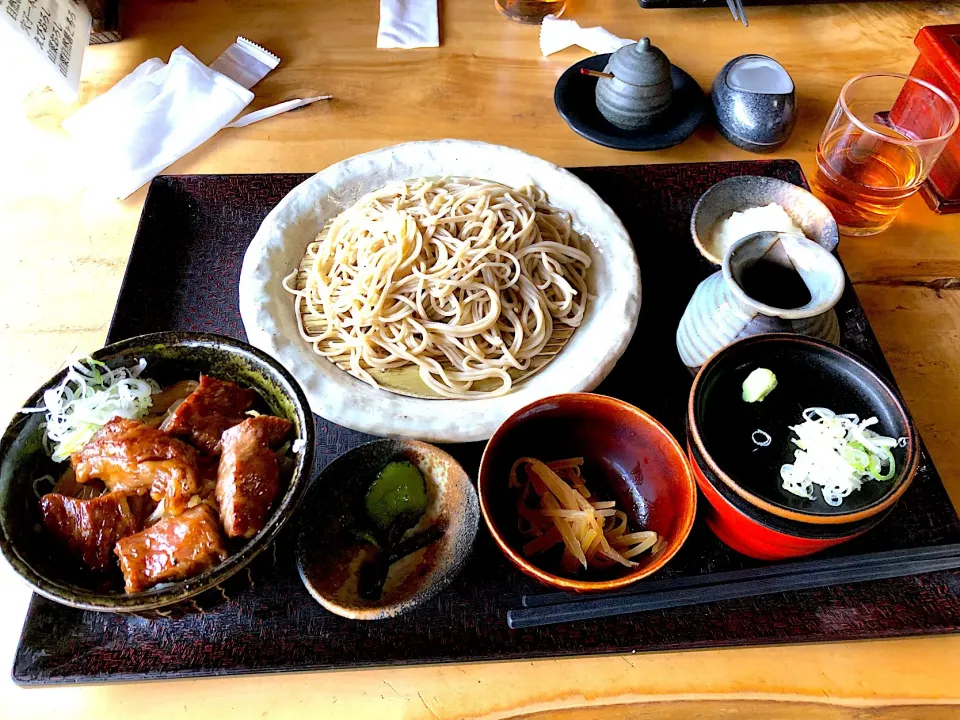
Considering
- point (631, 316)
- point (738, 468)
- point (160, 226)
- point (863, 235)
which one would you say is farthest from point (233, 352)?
point (863, 235)

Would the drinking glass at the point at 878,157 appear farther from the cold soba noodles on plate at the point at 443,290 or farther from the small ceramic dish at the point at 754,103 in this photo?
the cold soba noodles on plate at the point at 443,290

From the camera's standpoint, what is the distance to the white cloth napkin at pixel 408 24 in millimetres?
2949

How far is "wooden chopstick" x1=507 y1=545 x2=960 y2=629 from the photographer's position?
151 centimetres

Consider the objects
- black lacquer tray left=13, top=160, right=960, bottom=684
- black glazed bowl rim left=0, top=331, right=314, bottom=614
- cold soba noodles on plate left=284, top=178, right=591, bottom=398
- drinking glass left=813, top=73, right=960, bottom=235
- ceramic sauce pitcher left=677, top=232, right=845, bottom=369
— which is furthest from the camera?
drinking glass left=813, top=73, right=960, bottom=235

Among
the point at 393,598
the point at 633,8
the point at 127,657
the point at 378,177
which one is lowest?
the point at 127,657

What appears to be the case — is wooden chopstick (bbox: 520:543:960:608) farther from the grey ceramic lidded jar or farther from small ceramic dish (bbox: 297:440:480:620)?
the grey ceramic lidded jar

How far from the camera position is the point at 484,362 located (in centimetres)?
196

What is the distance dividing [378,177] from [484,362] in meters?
0.79

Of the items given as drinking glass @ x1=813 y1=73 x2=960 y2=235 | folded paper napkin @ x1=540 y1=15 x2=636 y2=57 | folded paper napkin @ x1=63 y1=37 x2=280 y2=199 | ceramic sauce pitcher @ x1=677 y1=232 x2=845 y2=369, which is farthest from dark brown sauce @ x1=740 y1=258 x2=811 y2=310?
folded paper napkin @ x1=63 y1=37 x2=280 y2=199

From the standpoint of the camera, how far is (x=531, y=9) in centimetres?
303

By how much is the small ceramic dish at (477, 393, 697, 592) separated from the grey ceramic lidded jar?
1358 mm

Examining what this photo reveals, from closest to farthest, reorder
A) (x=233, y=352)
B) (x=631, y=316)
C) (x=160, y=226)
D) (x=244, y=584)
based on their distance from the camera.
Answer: (x=244, y=584), (x=233, y=352), (x=631, y=316), (x=160, y=226)

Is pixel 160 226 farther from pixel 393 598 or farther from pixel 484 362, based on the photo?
pixel 393 598

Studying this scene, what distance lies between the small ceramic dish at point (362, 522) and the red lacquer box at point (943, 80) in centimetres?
206
